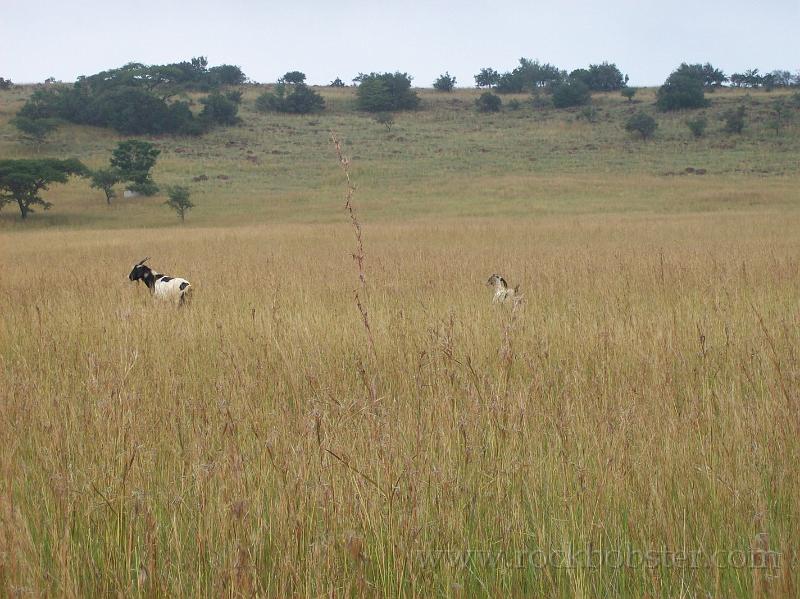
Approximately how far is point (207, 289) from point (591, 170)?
4418cm

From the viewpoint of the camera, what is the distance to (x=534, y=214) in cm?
3353

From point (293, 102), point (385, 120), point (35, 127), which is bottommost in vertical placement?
point (35, 127)

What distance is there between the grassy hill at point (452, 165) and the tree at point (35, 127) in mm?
901

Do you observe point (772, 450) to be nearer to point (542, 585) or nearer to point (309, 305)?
point (542, 585)

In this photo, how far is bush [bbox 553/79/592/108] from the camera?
80500 millimetres

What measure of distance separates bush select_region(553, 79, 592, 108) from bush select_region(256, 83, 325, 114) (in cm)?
2684

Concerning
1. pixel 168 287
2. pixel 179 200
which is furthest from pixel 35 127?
pixel 168 287

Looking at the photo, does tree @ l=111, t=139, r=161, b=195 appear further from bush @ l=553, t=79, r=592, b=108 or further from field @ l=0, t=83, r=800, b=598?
bush @ l=553, t=79, r=592, b=108

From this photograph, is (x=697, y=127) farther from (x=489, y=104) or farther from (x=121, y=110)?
(x=121, y=110)

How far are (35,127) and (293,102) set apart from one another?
30.3 metres

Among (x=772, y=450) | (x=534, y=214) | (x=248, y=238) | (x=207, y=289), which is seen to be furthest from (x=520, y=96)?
(x=772, y=450)

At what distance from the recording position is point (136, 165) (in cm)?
4528

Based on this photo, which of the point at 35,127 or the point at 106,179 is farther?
the point at 35,127

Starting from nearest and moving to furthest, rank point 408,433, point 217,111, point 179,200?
point 408,433 → point 179,200 → point 217,111
